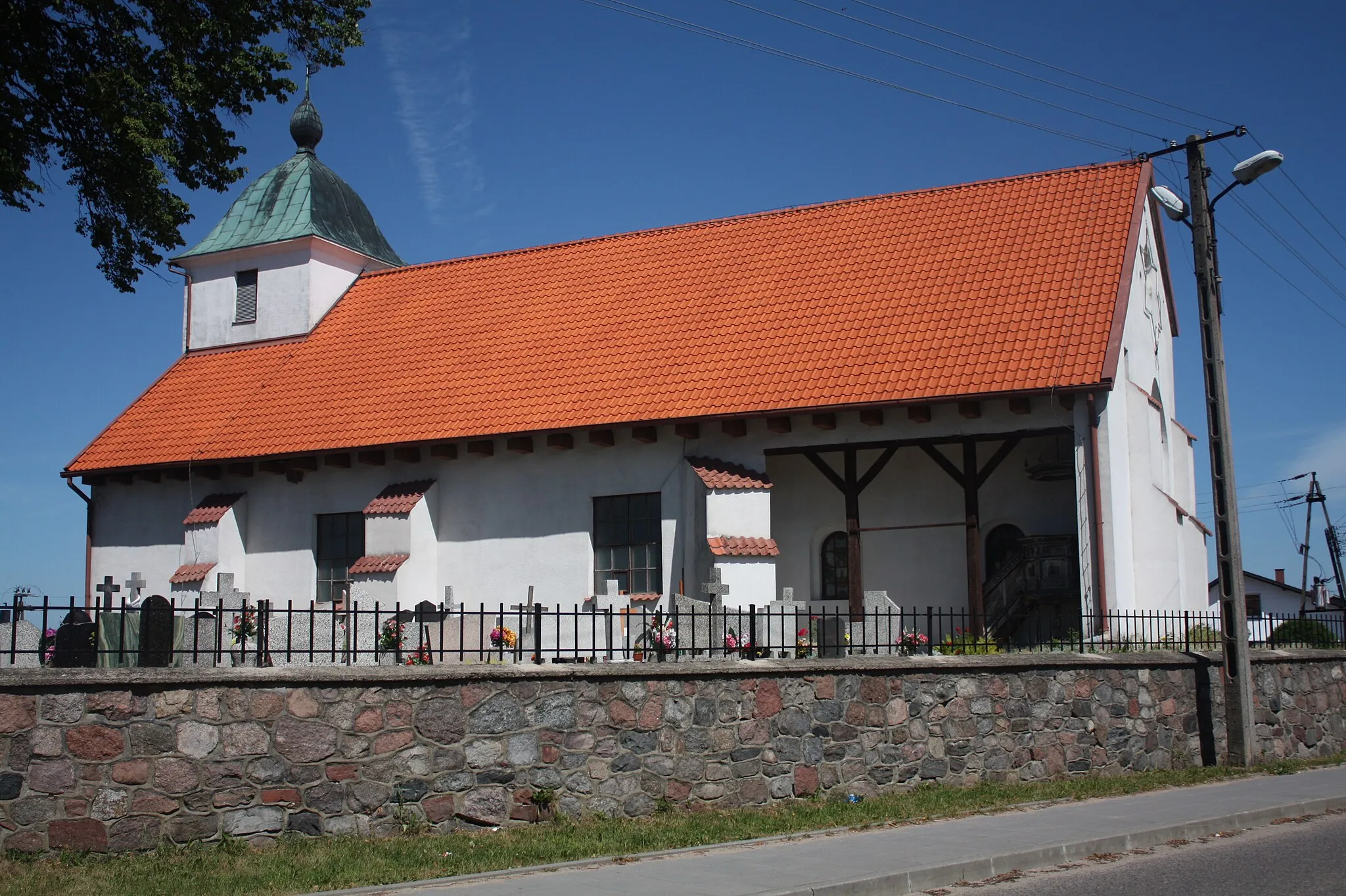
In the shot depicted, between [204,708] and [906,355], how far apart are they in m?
13.1

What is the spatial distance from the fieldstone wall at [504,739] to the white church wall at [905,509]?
6423mm

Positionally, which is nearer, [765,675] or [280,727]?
[280,727]

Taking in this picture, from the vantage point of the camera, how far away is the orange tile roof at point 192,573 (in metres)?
23.5

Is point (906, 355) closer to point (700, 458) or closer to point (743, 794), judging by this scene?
point (700, 458)

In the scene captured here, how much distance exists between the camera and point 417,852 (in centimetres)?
959

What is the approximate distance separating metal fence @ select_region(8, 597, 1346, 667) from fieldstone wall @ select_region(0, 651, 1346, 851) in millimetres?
364

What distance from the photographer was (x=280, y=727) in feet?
32.6

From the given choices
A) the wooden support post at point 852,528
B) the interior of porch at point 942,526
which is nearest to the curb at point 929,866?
the interior of porch at point 942,526

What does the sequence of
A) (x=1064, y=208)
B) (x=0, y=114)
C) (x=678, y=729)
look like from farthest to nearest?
1. (x=1064, y=208)
2. (x=0, y=114)
3. (x=678, y=729)

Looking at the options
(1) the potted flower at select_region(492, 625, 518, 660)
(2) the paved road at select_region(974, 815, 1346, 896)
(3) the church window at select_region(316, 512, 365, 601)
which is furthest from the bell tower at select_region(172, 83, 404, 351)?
(2) the paved road at select_region(974, 815, 1346, 896)

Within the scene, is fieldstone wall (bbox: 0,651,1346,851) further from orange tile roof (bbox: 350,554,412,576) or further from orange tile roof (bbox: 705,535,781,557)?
orange tile roof (bbox: 350,554,412,576)

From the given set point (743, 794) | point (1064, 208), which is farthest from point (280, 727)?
point (1064, 208)

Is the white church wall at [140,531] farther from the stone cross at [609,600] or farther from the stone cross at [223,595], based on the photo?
the stone cross at [223,595]

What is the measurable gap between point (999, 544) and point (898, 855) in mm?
12786
